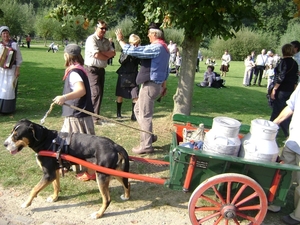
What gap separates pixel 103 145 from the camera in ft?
12.2

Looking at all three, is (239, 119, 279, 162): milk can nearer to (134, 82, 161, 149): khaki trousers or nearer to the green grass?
the green grass

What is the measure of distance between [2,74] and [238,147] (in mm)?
5907

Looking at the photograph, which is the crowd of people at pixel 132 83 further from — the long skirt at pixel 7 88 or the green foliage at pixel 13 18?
the green foliage at pixel 13 18

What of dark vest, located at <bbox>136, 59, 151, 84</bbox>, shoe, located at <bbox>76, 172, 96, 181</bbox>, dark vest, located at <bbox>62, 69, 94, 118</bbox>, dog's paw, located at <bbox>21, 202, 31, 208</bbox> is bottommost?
dog's paw, located at <bbox>21, 202, 31, 208</bbox>

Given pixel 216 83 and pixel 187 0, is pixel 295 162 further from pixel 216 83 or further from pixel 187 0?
pixel 216 83

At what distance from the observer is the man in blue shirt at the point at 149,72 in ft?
16.4

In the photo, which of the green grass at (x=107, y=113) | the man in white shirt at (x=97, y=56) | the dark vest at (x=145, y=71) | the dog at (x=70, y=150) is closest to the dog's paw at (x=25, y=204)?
the dog at (x=70, y=150)

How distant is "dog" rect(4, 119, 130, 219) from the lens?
3576 millimetres

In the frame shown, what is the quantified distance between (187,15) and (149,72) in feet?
4.12

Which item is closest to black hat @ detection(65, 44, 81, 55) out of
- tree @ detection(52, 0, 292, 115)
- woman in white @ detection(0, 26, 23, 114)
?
tree @ detection(52, 0, 292, 115)

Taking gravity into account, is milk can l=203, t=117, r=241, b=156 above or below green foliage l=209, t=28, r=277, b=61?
below

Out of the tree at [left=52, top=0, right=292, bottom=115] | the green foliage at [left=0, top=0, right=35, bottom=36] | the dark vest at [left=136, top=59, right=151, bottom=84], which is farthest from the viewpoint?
the green foliage at [left=0, top=0, right=35, bottom=36]

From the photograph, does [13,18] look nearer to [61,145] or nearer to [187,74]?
[187,74]

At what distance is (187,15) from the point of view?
549 cm
